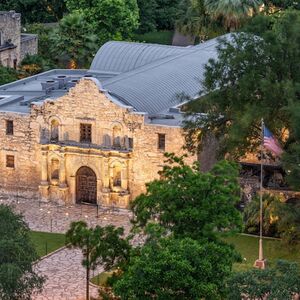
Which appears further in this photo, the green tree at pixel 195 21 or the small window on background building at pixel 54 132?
the green tree at pixel 195 21

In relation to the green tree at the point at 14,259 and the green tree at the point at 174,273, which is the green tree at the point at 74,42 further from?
the green tree at the point at 174,273

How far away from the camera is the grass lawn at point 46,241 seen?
216 ft

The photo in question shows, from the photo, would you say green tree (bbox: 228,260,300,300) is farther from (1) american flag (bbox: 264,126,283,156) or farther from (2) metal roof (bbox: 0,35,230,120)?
(2) metal roof (bbox: 0,35,230,120)

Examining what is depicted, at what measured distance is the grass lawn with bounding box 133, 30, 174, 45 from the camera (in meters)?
140

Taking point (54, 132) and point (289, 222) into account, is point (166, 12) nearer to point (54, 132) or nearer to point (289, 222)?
point (54, 132)

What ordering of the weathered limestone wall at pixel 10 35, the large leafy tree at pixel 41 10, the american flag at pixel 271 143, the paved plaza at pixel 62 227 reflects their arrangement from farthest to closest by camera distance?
the large leafy tree at pixel 41 10 < the weathered limestone wall at pixel 10 35 < the american flag at pixel 271 143 < the paved plaza at pixel 62 227

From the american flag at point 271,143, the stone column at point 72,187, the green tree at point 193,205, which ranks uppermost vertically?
the american flag at point 271,143

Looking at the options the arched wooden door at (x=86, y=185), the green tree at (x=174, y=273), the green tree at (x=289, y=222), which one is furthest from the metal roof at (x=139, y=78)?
the green tree at (x=174, y=273)

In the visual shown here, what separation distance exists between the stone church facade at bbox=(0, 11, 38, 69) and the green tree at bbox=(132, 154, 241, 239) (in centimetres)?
5684

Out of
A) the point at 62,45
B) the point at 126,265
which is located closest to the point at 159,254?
the point at 126,265

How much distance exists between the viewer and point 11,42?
107562 mm

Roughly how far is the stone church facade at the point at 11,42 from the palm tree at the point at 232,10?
59.4ft

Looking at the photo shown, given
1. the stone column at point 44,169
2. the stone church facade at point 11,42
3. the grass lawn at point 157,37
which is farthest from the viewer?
the grass lawn at point 157,37

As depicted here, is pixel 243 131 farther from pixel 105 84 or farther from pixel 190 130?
pixel 105 84
